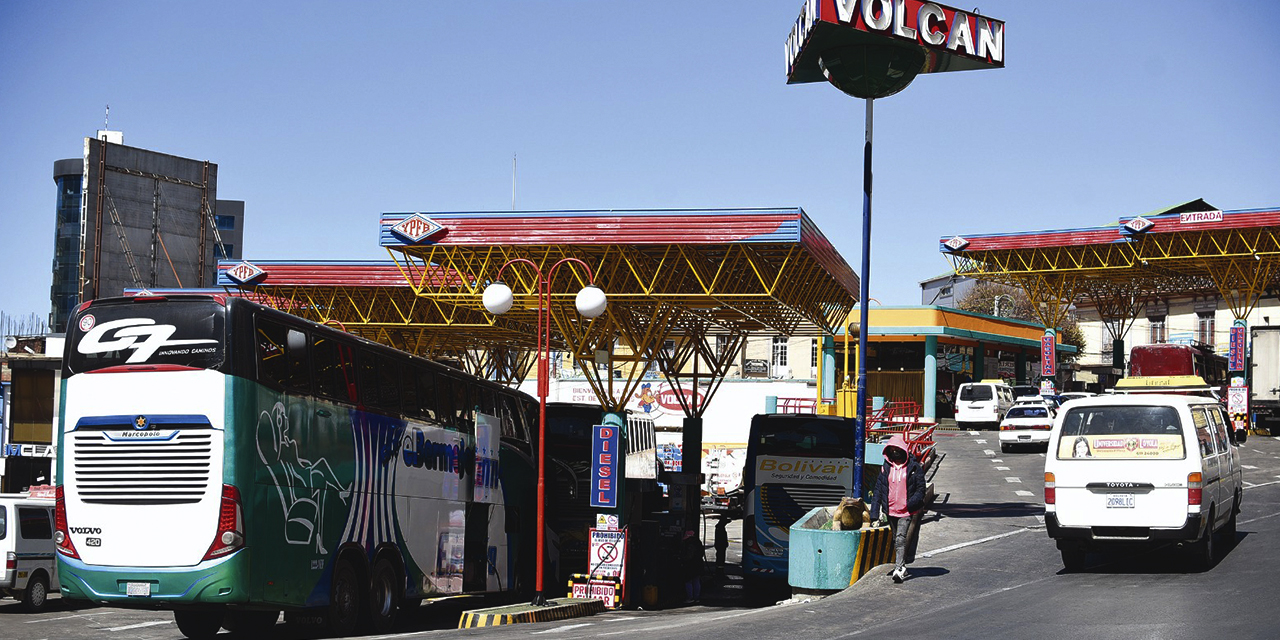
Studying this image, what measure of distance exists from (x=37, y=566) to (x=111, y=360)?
10.8 m

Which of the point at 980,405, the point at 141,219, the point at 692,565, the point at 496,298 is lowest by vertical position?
the point at 692,565

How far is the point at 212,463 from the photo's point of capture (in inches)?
481

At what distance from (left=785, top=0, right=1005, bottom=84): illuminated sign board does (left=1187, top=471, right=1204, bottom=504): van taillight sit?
7.59m

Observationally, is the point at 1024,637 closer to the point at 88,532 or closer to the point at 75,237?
the point at 88,532

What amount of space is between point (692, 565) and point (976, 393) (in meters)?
33.5

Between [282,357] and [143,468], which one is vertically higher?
[282,357]

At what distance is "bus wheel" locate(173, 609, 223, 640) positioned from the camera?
1423 centimetres

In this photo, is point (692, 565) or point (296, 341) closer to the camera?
point (296, 341)

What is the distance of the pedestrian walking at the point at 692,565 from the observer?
874 inches

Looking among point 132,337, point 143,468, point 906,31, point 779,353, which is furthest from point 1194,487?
point 779,353

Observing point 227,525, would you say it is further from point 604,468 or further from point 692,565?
point 692,565

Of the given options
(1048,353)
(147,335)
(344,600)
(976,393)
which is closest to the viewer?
(147,335)

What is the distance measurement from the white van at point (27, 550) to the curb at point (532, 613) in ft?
29.1

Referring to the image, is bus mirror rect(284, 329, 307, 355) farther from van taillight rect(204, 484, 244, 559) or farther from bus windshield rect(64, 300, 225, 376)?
van taillight rect(204, 484, 244, 559)
